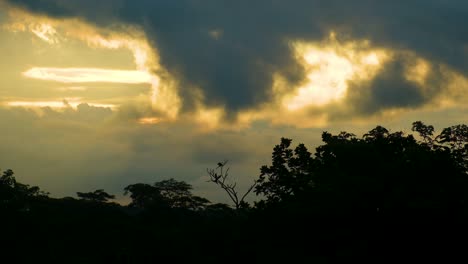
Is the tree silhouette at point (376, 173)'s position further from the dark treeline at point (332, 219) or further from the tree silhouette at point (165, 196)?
the tree silhouette at point (165, 196)

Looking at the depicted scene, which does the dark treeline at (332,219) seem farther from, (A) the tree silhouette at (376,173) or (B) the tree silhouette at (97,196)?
(B) the tree silhouette at (97,196)

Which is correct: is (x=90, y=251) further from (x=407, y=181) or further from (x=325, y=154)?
(x=407, y=181)

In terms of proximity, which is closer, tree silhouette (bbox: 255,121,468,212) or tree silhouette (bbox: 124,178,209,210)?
tree silhouette (bbox: 255,121,468,212)

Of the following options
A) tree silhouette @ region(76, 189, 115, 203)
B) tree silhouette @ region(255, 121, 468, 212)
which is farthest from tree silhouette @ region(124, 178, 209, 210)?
tree silhouette @ region(255, 121, 468, 212)

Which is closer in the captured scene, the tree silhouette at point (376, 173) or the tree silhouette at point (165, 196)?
the tree silhouette at point (376, 173)

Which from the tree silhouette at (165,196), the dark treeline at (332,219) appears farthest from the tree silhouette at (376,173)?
the tree silhouette at (165,196)

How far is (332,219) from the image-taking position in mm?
41188

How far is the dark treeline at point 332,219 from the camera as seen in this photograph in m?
38.4

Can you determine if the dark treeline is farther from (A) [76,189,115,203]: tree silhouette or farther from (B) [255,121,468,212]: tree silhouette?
(A) [76,189,115,203]: tree silhouette

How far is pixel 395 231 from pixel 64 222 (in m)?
40.9

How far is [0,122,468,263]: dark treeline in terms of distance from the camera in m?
38.4

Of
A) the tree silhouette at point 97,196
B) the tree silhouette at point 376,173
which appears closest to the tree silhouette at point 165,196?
the tree silhouette at point 97,196

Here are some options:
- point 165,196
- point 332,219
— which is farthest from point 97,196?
point 332,219

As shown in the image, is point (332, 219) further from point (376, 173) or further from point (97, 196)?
point (97, 196)
